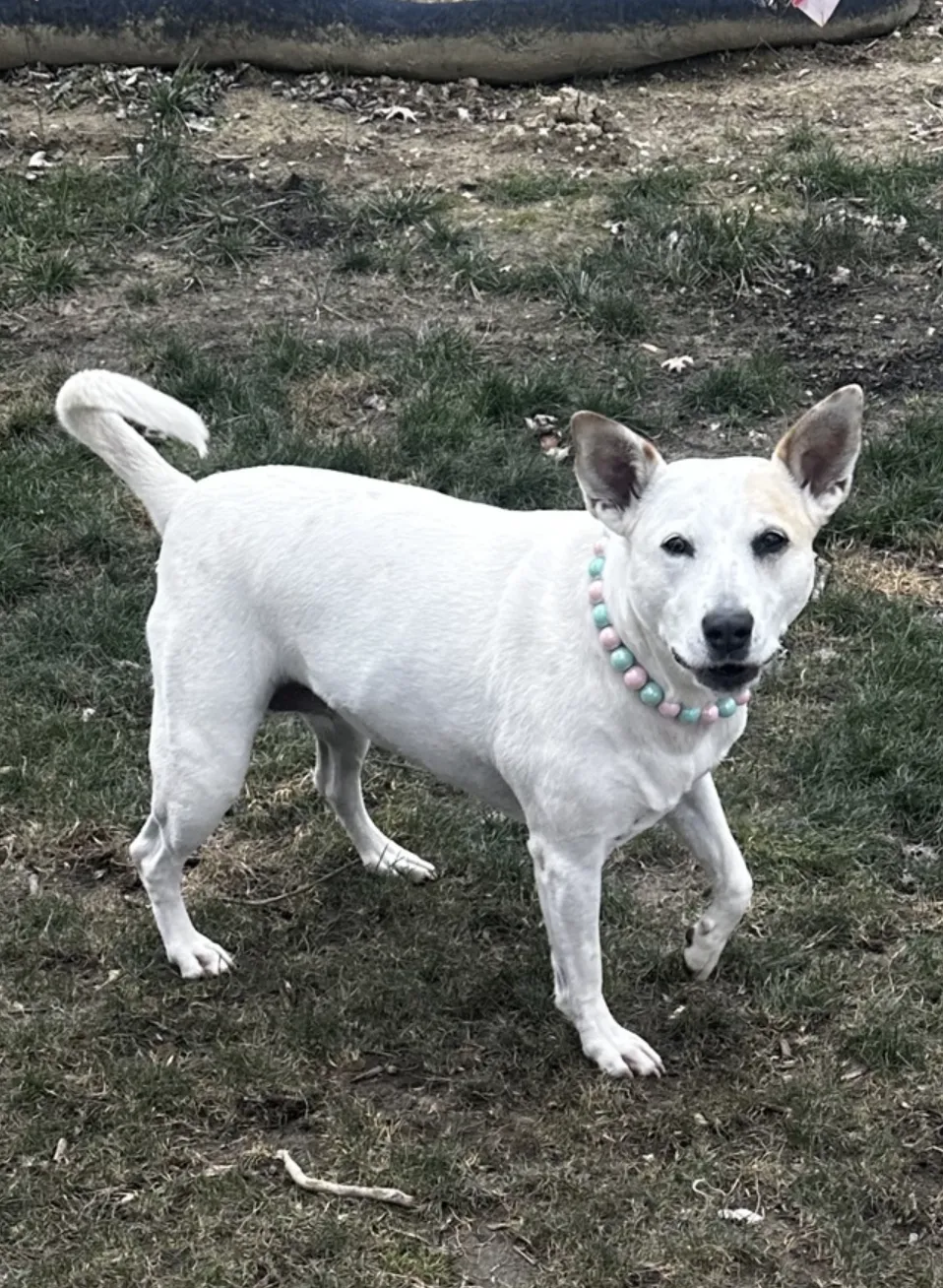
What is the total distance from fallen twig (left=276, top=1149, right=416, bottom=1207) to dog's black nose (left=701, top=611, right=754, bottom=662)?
1344 millimetres

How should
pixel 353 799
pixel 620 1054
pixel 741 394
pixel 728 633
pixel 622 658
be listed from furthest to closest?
pixel 741 394 < pixel 353 799 < pixel 620 1054 < pixel 622 658 < pixel 728 633

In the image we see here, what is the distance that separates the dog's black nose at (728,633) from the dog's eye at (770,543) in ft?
0.52

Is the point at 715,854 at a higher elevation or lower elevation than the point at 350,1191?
higher

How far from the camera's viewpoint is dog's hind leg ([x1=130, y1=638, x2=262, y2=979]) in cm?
372

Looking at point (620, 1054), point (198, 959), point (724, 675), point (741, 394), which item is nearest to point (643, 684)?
point (724, 675)

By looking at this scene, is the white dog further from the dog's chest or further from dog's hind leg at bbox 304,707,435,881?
dog's hind leg at bbox 304,707,435,881

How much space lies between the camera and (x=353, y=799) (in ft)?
14.2

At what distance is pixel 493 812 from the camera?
15.0 feet

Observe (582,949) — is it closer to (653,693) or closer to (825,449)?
(653,693)

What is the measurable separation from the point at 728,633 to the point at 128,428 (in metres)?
1.70

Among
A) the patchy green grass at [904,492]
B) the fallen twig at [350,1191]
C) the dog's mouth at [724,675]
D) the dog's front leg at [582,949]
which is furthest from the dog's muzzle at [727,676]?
the patchy green grass at [904,492]

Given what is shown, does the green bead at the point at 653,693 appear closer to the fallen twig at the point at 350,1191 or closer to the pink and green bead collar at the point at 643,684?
the pink and green bead collar at the point at 643,684

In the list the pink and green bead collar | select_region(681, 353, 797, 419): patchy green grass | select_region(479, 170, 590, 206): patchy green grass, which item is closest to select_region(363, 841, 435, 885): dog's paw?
the pink and green bead collar

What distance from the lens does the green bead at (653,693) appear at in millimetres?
3361
